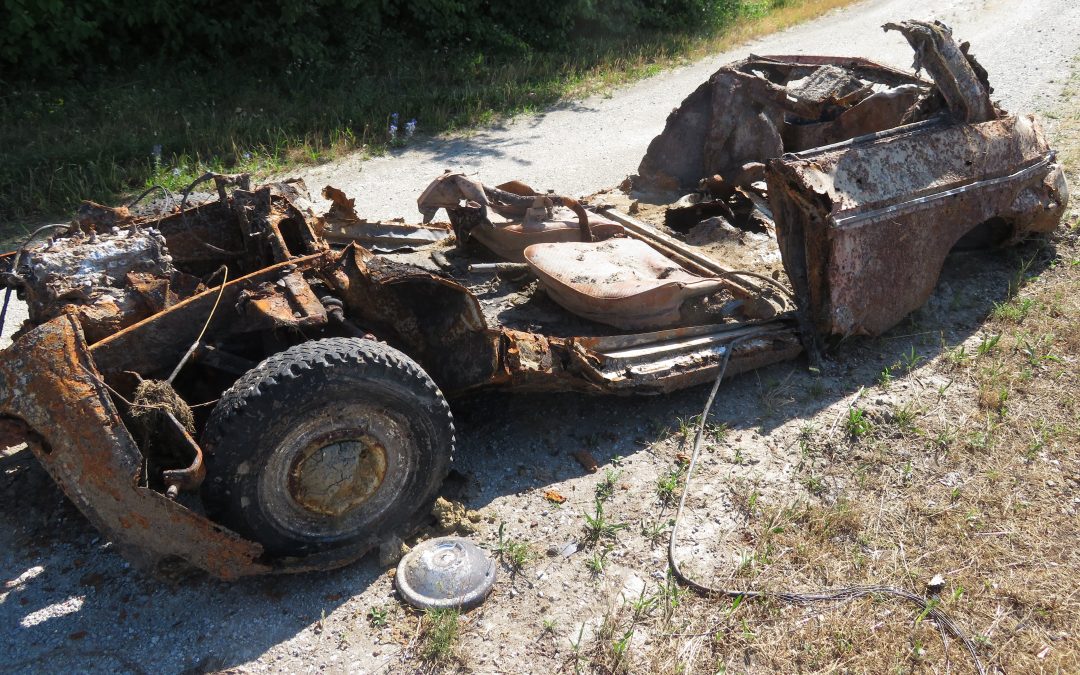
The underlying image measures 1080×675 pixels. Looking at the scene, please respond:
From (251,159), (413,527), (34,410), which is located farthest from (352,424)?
(251,159)

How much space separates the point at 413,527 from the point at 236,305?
3.83 feet

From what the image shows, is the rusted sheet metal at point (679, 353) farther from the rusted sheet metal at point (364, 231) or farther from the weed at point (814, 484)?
the rusted sheet metal at point (364, 231)

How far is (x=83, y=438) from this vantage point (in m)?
2.79

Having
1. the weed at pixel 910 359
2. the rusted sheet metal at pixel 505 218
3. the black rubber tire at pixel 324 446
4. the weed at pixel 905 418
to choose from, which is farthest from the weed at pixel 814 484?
the rusted sheet metal at pixel 505 218

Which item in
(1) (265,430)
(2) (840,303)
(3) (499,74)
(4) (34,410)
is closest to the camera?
(4) (34,410)

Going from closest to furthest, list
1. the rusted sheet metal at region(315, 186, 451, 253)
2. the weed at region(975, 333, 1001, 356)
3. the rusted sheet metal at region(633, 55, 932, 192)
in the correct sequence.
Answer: the weed at region(975, 333, 1001, 356) < the rusted sheet metal at region(315, 186, 451, 253) < the rusted sheet metal at region(633, 55, 932, 192)

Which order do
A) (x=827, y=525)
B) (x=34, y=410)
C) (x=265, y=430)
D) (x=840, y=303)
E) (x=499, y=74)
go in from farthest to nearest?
(x=499, y=74)
(x=840, y=303)
(x=827, y=525)
(x=265, y=430)
(x=34, y=410)

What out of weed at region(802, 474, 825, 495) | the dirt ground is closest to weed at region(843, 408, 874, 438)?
the dirt ground

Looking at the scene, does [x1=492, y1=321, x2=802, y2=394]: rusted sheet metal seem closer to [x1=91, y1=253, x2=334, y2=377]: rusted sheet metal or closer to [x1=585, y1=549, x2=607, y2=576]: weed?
[x1=585, y1=549, x2=607, y2=576]: weed

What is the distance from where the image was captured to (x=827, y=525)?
364 centimetres

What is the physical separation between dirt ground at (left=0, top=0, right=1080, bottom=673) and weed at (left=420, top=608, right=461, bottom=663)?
13mm

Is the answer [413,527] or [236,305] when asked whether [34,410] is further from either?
[413,527]

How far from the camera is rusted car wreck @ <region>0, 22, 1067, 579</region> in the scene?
9.76 feet

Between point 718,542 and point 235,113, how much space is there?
8.12 metres
